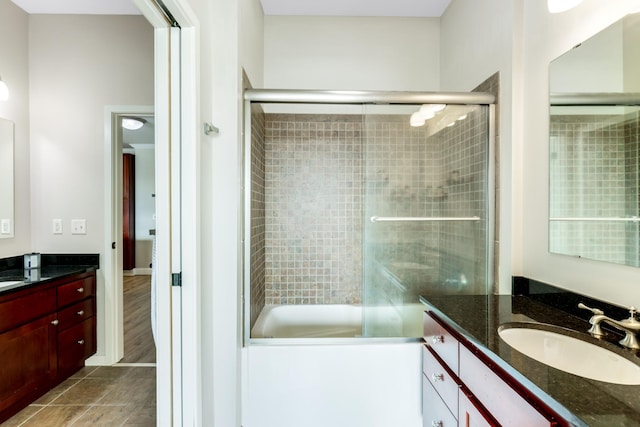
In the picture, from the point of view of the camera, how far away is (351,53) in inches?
105

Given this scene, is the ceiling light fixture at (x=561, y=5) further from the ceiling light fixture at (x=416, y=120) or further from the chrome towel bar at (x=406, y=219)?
the chrome towel bar at (x=406, y=219)

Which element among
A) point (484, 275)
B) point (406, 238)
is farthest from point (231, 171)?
point (484, 275)

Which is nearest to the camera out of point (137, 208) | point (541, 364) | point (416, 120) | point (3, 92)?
point (541, 364)

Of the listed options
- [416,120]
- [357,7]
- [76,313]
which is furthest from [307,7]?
[76,313]

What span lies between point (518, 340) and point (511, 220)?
2.47ft

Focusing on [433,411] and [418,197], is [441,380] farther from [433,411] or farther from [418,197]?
[418,197]

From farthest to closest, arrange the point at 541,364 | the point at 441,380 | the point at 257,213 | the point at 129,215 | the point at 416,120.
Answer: the point at 129,215, the point at 257,213, the point at 416,120, the point at 441,380, the point at 541,364

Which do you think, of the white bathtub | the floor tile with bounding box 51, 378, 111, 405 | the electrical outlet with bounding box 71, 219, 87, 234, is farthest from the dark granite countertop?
the electrical outlet with bounding box 71, 219, 87, 234

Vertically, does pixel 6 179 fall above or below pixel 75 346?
above

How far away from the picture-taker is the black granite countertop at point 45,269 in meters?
2.02

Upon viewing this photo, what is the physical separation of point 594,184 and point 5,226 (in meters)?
3.55

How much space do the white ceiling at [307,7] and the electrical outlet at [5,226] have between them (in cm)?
165

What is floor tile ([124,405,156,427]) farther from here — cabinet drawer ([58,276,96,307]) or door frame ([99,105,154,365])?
cabinet drawer ([58,276,96,307])

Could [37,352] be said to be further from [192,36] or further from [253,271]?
[192,36]
